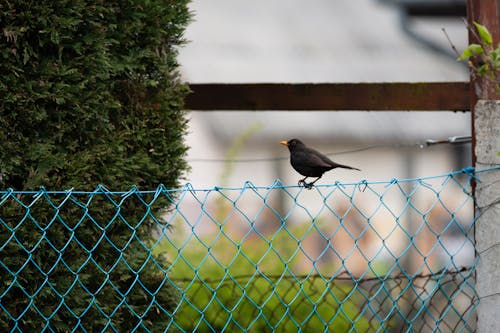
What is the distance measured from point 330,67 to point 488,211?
11.1 feet

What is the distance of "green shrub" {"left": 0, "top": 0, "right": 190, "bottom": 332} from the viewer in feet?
8.72

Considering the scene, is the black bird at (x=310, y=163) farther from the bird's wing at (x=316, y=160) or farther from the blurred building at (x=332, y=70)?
the blurred building at (x=332, y=70)

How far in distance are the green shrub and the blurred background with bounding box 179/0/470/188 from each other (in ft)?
8.90

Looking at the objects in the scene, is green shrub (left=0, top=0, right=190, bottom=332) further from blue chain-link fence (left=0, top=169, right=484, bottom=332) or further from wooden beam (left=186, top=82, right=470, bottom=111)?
wooden beam (left=186, top=82, right=470, bottom=111)

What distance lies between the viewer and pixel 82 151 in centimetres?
289

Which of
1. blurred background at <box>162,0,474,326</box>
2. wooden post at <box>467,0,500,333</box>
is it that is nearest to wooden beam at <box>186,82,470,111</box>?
wooden post at <box>467,0,500,333</box>

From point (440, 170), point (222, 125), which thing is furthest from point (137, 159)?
point (440, 170)

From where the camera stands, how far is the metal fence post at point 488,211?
2.90 m

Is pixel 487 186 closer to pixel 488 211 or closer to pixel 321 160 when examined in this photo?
pixel 488 211

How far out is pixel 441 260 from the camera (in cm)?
564

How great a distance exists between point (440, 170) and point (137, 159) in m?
3.64

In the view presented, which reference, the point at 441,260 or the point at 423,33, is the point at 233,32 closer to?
the point at 423,33

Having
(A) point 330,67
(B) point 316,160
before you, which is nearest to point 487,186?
(B) point 316,160

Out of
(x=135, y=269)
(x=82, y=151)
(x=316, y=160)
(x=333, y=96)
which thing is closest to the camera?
(x=82, y=151)
